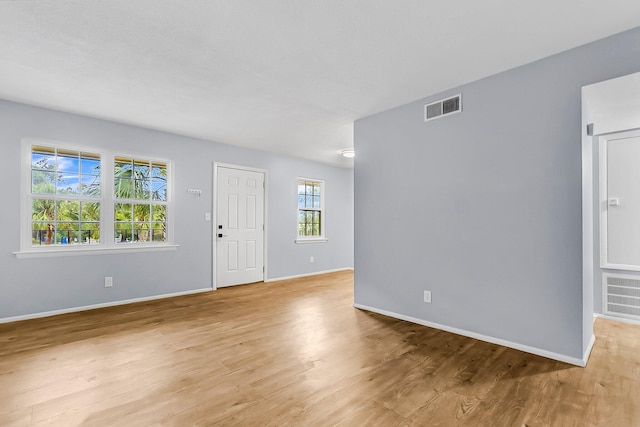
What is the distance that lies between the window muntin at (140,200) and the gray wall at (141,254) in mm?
199

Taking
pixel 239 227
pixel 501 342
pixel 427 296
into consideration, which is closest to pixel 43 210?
pixel 239 227

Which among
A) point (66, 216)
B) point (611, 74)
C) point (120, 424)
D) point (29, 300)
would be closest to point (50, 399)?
point (120, 424)

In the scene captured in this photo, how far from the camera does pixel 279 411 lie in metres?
1.92

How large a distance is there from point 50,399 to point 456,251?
11.4 ft

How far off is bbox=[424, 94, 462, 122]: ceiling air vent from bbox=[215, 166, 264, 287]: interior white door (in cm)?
348

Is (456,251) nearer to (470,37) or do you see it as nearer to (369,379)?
(369,379)

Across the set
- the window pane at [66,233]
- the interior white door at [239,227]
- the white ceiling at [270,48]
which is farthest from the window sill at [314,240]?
the window pane at [66,233]

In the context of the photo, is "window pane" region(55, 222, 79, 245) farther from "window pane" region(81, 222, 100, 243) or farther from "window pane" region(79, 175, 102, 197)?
"window pane" region(79, 175, 102, 197)

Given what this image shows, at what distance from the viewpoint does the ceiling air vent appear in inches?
127

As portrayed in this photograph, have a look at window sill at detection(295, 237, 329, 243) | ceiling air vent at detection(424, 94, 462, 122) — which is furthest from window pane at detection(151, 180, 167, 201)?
ceiling air vent at detection(424, 94, 462, 122)

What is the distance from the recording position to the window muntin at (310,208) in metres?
6.79

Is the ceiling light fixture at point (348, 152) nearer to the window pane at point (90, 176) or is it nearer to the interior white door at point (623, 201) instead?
the interior white door at point (623, 201)

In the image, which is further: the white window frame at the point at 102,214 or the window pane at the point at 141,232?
the window pane at the point at 141,232

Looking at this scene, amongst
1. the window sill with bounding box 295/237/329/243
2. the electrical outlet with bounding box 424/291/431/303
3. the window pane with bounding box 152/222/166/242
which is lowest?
the electrical outlet with bounding box 424/291/431/303
